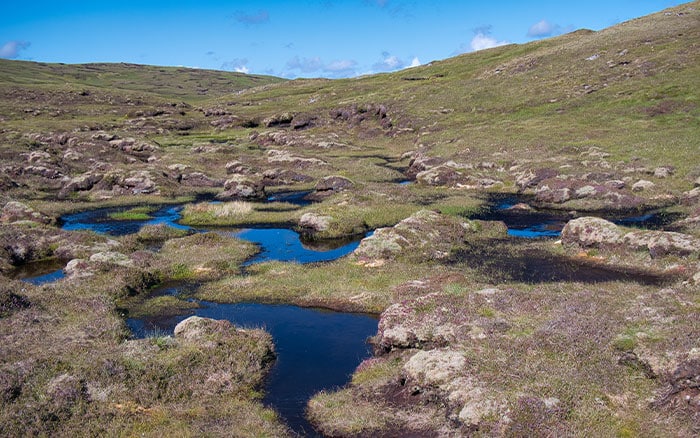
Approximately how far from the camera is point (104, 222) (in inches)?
2153

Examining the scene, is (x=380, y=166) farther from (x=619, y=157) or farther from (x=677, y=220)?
(x=677, y=220)

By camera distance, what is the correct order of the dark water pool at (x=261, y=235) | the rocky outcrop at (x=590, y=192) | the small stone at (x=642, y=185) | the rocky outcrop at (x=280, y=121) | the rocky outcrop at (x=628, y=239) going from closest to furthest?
the rocky outcrop at (x=628, y=239), the dark water pool at (x=261, y=235), the rocky outcrop at (x=590, y=192), the small stone at (x=642, y=185), the rocky outcrop at (x=280, y=121)

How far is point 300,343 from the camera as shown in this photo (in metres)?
25.5

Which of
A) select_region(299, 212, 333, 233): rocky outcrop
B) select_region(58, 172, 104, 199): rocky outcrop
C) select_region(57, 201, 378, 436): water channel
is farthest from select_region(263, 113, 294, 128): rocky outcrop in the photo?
select_region(57, 201, 378, 436): water channel

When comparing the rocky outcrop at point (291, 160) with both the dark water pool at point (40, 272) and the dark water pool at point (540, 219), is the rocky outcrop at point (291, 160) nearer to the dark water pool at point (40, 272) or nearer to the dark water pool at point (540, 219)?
the dark water pool at point (540, 219)

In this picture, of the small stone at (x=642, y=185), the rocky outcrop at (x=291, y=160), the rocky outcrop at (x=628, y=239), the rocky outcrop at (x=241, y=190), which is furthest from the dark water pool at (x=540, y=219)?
the rocky outcrop at (x=291, y=160)

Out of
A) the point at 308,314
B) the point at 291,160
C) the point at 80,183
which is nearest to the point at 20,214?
the point at 80,183

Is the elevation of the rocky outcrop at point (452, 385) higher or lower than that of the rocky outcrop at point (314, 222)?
lower

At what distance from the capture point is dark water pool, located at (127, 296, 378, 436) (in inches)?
797

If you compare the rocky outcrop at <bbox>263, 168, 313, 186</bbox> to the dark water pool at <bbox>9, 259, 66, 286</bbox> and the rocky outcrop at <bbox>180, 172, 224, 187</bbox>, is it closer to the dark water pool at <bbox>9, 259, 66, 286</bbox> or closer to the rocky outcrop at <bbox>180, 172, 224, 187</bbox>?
the rocky outcrop at <bbox>180, 172, 224, 187</bbox>

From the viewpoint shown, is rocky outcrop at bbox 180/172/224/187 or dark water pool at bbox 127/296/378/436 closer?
dark water pool at bbox 127/296/378/436

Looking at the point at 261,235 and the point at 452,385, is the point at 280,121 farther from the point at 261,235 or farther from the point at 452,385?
the point at 452,385

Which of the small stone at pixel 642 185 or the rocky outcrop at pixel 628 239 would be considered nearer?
the rocky outcrop at pixel 628 239

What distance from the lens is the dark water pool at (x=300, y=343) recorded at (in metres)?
20.2
